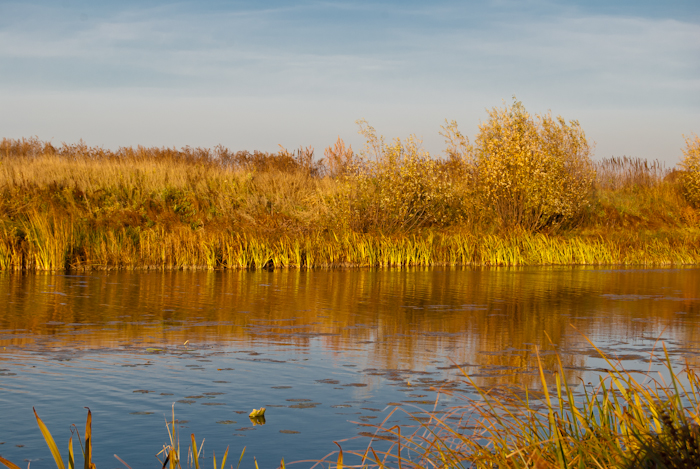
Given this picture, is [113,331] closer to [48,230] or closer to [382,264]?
[48,230]

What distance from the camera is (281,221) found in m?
24.5

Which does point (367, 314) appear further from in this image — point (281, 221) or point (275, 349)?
point (281, 221)

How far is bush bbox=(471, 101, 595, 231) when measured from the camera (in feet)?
90.0

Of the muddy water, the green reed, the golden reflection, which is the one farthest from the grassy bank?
the muddy water

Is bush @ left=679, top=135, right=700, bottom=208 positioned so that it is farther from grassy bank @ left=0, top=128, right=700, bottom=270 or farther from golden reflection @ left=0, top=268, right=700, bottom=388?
golden reflection @ left=0, top=268, right=700, bottom=388

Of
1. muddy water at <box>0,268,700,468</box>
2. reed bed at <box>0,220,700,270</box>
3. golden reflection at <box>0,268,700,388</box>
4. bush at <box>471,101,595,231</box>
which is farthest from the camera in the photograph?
bush at <box>471,101,595,231</box>

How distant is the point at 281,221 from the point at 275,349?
16.6m

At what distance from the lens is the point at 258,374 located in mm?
6652

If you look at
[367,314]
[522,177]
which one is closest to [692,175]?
[522,177]

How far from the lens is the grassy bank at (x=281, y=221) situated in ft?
66.1

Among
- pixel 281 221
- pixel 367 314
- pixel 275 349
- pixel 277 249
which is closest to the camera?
pixel 275 349

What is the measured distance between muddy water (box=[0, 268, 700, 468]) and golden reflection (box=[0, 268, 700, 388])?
0.05 m

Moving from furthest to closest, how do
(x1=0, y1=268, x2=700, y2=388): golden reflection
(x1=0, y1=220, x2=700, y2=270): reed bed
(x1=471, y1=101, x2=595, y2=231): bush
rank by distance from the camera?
(x1=471, y1=101, x2=595, y2=231): bush, (x1=0, y1=220, x2=700, y2=270): reed bed, (x1=0, y1=268, x2=700, y2=388): golden reflection

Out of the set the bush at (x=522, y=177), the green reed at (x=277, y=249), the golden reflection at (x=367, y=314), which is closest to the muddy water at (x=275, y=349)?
the golden reflection at (x=367, y=314)
